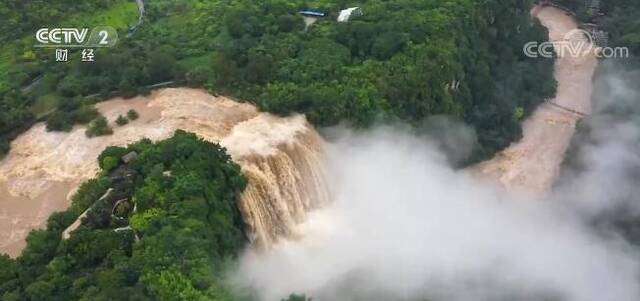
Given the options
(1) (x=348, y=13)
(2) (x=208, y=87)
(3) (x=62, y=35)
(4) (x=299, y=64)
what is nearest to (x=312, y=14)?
(1) (x=348, y=13)

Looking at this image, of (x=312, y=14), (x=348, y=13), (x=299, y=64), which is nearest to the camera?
(x=299, y=64)

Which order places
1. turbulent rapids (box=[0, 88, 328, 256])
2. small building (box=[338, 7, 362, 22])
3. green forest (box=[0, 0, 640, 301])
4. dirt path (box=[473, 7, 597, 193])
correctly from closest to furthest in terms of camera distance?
green forest (box=[0, 0, 640, 301]) < turbulent rapids (box=[0, 88, 328, 256]) < small building (box=[338, 7, 362, 22]) < dirt path (box=[473, 7, 597, 193])

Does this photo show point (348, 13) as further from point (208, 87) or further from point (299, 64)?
point (208, 87)

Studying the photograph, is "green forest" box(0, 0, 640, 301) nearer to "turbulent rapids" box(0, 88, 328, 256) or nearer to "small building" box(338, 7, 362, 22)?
"small building" box(338, 7, 362, 22)

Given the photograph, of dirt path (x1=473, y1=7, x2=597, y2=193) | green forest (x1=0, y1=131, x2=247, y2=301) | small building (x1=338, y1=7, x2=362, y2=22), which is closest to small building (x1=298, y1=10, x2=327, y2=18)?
small building (x1=338, y1=7, x2=362, y2=22)

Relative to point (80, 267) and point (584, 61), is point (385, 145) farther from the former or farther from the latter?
point (584, 61)

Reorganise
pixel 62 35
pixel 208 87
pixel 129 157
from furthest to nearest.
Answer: pixel 62 35
pixel 208 87
pixel 129 157
